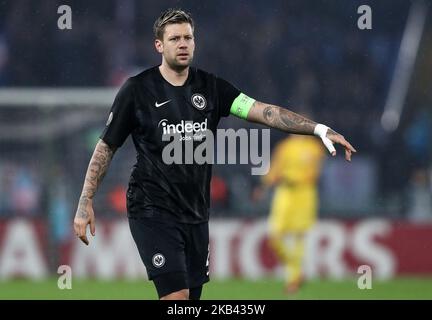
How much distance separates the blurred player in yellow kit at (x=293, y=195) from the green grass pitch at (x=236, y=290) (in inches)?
22.9

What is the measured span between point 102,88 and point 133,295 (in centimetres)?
463

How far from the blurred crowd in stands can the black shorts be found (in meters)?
8.08

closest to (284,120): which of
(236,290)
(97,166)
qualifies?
(97,166)

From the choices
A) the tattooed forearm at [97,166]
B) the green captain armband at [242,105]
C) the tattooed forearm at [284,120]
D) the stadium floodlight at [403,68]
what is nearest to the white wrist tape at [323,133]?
the tattooed forearm at [284,120]

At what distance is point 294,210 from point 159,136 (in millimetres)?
7401

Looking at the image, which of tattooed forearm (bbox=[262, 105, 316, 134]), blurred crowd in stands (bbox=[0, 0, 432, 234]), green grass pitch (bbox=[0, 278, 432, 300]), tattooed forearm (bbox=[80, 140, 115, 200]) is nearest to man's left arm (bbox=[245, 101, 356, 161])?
tattooed forearm (bbox=[262, 105, 316, 134])

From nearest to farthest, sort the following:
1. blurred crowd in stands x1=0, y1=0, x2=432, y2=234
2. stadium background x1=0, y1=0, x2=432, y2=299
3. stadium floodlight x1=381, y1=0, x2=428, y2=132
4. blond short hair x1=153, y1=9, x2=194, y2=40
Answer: blond short hair x1=153, y1=9, x2=194, y2=40
stadium background x1=0, y1=0, x2=432, y2=299
blurred crowd in stands x1=0, y1=0, x2=432, y2=234
stadium floodlight x1=381, y1=0, x2=428, y2=132

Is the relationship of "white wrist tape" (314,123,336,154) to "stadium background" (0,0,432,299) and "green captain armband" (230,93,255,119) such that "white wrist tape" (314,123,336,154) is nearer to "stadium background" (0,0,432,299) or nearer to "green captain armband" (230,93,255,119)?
"green captain armband" (230,93,255,119)

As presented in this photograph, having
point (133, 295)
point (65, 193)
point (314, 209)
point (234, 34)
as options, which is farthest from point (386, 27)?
point (133, 295)

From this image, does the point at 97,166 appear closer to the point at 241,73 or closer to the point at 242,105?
the point at 242,105

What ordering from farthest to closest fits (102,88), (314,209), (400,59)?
(400,59) < (102,88) < (314,209)

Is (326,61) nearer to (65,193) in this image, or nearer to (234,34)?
(234,34)

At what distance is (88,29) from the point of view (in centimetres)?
1730

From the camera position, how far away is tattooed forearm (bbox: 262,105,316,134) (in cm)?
752
